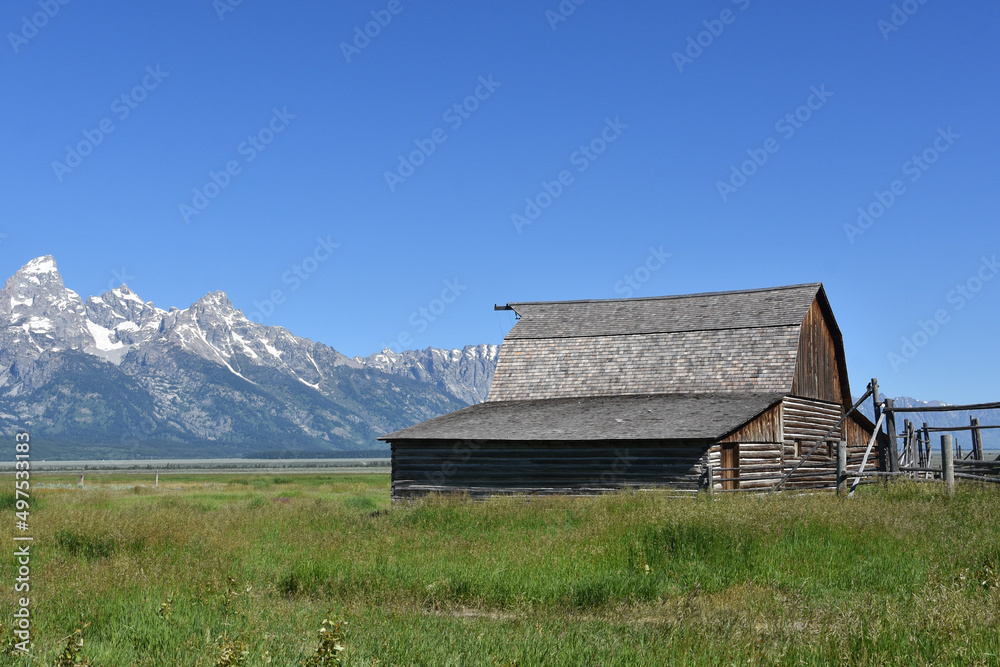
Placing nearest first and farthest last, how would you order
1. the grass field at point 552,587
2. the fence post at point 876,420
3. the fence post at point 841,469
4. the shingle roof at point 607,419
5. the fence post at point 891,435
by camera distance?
1. the grass field at point 552,587
2. the fence post at point 841,469
3. the fence post at point 891,435
4. the fence post at point 876,420
5. the shingle roof at point 607,419

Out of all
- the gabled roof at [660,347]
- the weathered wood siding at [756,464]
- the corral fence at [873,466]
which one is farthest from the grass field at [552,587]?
the gabled roof at [660,347]

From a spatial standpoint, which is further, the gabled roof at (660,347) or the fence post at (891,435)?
the gabled roof at (660,347)

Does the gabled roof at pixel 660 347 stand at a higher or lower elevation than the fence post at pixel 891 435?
higher

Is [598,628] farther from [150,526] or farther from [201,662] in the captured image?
[150,526]

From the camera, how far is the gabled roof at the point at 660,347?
102ft

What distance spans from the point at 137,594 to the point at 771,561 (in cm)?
755

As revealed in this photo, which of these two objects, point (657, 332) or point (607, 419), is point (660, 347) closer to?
point (657, 332)

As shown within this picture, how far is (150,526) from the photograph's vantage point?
45.7 ft

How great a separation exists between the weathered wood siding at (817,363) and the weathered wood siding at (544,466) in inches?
278

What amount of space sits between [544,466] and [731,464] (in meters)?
5.85

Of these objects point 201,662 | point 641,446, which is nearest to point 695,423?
point 641,446

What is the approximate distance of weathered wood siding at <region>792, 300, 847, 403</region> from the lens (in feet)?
102

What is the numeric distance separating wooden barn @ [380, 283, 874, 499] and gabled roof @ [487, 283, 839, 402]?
52mm

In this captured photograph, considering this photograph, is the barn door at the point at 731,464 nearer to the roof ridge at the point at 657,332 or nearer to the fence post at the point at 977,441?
the fence post at the point at 977,441
